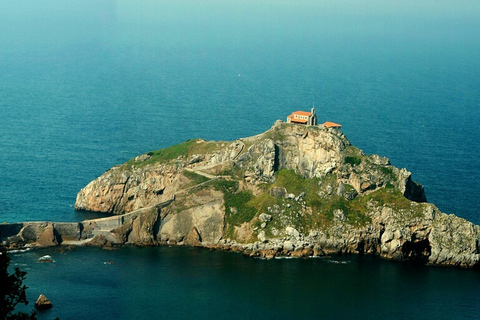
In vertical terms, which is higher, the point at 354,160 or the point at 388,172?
the point at 354,160

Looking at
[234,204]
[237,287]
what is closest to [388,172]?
[234,204]

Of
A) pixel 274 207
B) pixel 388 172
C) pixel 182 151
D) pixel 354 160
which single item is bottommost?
pixel 274 207

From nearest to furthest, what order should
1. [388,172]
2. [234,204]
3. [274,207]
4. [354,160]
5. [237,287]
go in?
[237,287]
[274,207]
[388,172]
[234,204]
[354,160]

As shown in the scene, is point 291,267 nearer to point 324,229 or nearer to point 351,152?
point 324,229

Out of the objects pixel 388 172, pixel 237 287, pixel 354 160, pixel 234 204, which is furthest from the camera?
pixel 354 160

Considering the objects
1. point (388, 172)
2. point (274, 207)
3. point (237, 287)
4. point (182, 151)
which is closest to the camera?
point (237, 287)

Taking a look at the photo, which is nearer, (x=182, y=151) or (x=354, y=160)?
(x=354, y=160)

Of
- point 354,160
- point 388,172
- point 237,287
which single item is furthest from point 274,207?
point 237,287

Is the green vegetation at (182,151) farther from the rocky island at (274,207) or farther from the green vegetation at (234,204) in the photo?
the green vegetation at (234,204)

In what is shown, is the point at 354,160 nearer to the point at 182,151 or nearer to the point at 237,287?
the point at 182,151
